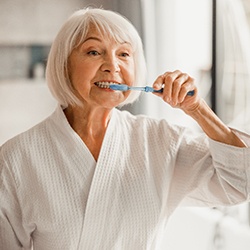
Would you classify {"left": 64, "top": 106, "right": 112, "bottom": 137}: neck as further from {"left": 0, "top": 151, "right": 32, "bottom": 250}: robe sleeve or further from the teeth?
{"left": 0, "top": 151, "right": 32, "bottom": 250}: robe sleeve

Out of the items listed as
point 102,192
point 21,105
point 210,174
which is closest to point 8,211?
point 102,192

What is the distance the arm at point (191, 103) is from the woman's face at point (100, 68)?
137mm

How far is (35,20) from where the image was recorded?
3250 mm

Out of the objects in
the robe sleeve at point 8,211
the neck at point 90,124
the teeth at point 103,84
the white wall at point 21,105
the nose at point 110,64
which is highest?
the nose at point 110,64

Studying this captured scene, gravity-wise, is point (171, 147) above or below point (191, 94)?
below

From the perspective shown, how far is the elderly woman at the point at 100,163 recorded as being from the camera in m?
1.13

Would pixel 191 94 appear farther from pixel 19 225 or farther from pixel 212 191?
pixel 19 225

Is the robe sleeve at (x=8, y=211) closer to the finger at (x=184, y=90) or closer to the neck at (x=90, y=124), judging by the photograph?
the neck at (x=90, y=124)

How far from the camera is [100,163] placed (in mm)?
1187

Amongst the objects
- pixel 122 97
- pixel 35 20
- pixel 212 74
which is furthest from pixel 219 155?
pixel 35 20

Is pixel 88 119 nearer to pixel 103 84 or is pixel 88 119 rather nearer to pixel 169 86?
pixel 103 84

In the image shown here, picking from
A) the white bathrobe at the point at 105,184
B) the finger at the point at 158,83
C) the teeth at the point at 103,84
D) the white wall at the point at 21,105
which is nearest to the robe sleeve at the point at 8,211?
the white bathrobe at the point at 105,184

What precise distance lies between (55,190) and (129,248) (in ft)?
0.69

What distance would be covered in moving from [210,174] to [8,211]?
0.45m
